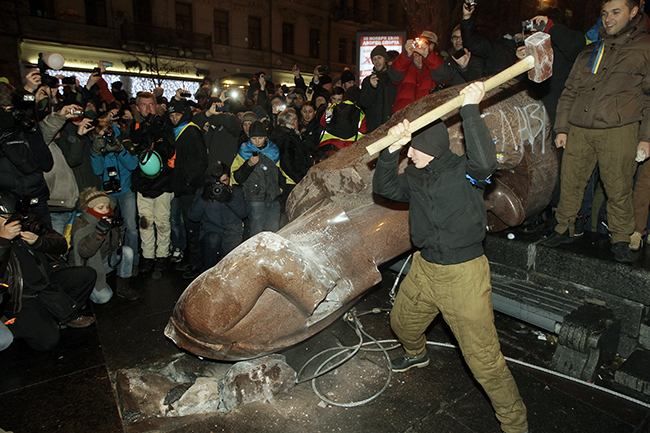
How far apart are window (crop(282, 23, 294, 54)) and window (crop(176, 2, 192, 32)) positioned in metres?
6.49

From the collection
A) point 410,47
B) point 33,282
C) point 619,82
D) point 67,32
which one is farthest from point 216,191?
point 67,32

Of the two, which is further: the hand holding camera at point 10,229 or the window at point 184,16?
the window at point 184,16

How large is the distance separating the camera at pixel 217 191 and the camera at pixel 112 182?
1.14m

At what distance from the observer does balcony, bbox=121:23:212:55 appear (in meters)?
22.3

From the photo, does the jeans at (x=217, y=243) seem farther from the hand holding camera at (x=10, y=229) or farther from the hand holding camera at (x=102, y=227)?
the hand holding camera at (x=10, y=229)

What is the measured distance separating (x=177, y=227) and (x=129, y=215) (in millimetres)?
643

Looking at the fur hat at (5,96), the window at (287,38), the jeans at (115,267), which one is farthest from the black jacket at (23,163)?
the window at (287,38)

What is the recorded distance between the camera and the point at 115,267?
206 inches

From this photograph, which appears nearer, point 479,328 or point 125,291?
point 479,328

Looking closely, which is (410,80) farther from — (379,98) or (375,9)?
(375,9)

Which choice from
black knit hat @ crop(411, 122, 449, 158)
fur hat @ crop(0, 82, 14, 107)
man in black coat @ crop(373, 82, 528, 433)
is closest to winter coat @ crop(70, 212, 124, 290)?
fur hat @ crop(0, 82, 14, 107)

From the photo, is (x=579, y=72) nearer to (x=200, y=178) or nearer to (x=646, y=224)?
(x=646, y=224)

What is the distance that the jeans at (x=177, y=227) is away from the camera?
229 inches

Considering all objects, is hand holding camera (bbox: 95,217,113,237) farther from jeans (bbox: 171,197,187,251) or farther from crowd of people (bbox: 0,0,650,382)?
jeans (bbox: 171,197,187,251)
